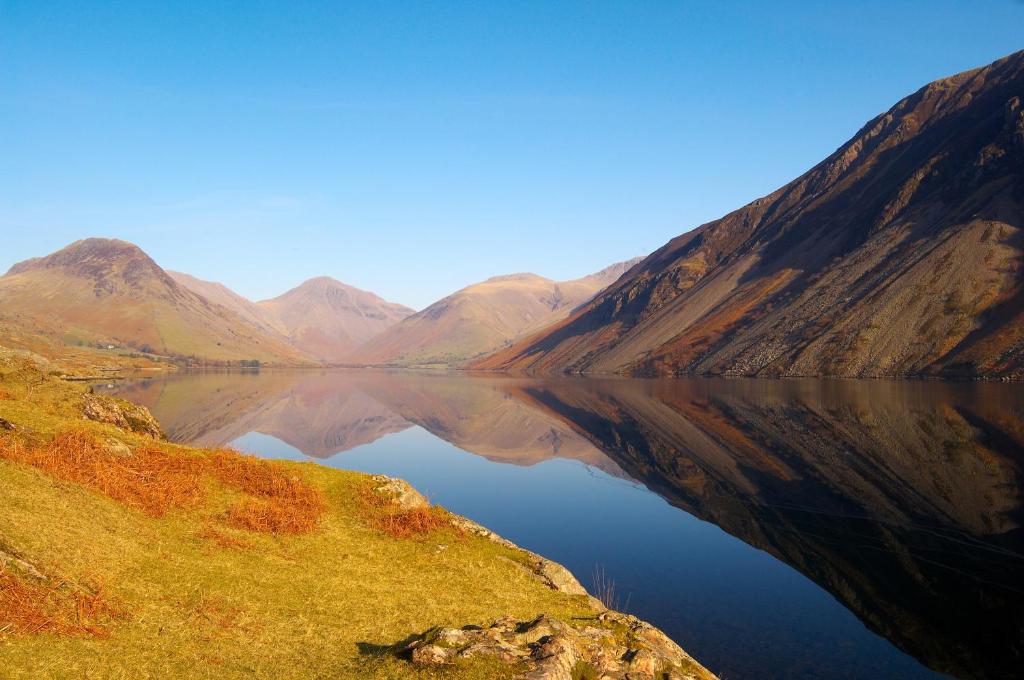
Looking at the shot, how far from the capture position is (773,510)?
119 feet

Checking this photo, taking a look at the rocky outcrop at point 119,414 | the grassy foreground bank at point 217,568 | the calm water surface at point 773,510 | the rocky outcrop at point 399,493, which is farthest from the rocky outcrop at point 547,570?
the rocky outcrop at point 119,414

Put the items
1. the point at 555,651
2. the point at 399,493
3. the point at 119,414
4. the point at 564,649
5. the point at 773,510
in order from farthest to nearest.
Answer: the point at 773,510 < the point at 119,414 < the point at 399,493 < the point at 564,649 < the point at 555,651

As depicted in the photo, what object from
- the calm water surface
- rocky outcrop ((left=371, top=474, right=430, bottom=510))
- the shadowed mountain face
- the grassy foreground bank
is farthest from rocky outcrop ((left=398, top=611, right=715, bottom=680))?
rocky outcrop ((left=371, top=474, right=430, bottom=510))

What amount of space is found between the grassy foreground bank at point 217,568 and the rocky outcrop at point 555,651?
243mm

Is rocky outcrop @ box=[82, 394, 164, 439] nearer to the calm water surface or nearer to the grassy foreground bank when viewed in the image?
the grassy foreground bank

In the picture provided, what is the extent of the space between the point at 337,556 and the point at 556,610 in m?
6.45

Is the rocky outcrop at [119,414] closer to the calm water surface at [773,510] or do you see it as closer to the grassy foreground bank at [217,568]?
the grassy foreground bank at [217,568]

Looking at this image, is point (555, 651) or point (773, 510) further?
point (773, 510)

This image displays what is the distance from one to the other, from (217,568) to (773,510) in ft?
99.7

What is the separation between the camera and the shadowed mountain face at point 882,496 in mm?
21484

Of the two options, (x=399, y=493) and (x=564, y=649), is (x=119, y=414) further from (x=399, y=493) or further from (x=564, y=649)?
(x=564, y=649)

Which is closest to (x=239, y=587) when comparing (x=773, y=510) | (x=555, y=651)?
(x=555, y=651)

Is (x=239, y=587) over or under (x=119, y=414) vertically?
under

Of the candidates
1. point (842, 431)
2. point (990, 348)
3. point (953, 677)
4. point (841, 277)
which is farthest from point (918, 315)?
point (953, 677)
